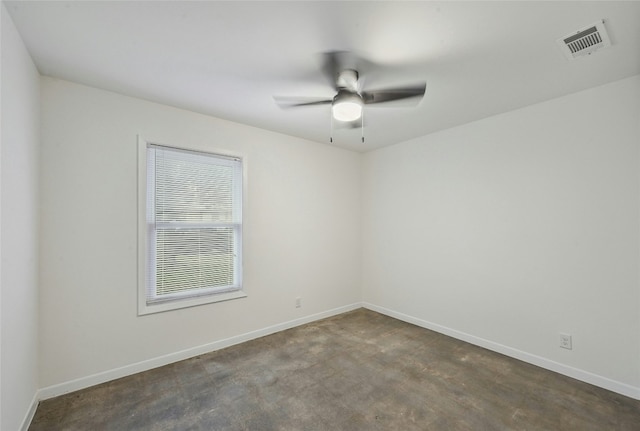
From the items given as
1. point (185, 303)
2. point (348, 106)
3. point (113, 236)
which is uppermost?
point (348, 106)

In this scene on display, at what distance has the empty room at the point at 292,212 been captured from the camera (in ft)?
5.60

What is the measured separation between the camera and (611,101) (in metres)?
2.33

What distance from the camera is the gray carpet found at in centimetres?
195

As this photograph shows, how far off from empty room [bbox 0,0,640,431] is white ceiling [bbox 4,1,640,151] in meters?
0.02

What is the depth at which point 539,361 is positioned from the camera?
2689mm

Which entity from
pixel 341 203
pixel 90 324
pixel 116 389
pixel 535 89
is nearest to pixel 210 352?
pixel 116 389

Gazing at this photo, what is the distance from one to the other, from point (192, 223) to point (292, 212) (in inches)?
50.5

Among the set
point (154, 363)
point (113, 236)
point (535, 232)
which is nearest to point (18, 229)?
point (113, 236)

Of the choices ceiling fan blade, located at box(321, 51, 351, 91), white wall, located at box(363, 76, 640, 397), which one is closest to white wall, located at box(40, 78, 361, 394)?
ceiling fan blade, located at box(321, 51, 351, 91)

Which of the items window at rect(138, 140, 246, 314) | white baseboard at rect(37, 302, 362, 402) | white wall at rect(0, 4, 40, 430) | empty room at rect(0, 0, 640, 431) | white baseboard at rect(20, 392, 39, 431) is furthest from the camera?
window at rect(138, 140, 246, 314)

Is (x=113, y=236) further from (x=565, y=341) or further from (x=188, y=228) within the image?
(x=565, y=341)

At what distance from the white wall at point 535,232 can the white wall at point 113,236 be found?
1919mm

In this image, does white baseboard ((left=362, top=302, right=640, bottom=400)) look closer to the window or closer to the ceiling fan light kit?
the window

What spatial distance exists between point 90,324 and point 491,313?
12.7ft
